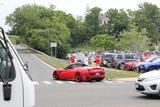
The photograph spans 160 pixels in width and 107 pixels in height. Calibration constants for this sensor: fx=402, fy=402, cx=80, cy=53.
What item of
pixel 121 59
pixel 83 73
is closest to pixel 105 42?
pixel 121 59

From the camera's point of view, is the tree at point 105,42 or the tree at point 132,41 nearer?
the tree at point 132,41

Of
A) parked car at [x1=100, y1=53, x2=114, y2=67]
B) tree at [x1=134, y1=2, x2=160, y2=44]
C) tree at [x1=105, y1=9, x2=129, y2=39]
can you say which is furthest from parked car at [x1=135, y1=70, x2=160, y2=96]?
tree at [x1=134, y1=2, x2=160, y2=44]

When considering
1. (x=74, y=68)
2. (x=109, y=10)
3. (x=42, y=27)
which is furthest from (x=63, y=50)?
(x=109, y=10)

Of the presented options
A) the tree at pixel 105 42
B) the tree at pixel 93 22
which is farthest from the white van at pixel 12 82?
the tree at pixel 93 22

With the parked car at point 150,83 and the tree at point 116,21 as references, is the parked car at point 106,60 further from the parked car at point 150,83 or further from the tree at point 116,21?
the tree at point 116,21

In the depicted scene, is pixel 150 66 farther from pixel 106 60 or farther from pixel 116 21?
pixel 116 21

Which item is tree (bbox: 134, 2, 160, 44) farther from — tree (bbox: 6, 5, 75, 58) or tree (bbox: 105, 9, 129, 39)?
tree (bbox: 6, 5, 75, 58)

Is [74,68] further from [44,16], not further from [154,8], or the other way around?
[154,8]

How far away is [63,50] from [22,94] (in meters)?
77.8

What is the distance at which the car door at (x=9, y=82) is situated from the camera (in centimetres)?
421

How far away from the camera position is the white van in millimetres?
4215

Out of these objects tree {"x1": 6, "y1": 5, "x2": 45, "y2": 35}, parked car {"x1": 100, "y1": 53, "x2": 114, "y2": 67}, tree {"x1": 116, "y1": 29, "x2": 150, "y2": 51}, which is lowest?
parked car {"x1": 100, "y1": 53, "x2": 114, "y2": 67}

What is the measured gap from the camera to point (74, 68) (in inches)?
1012

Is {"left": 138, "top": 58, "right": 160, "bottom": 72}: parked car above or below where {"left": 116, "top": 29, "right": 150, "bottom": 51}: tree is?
below
